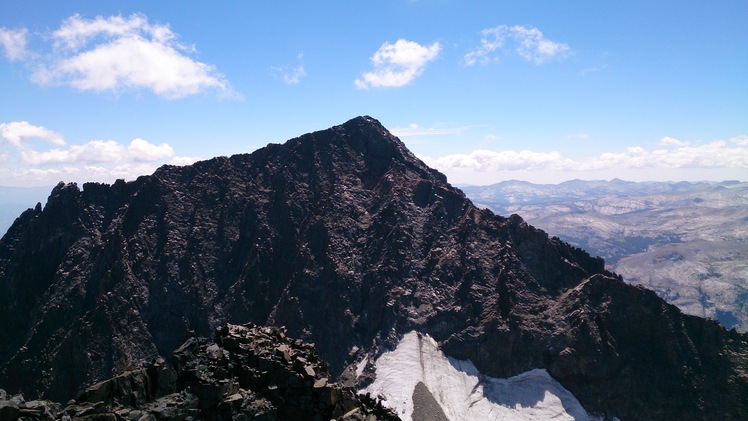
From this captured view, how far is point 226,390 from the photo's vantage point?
152 ft

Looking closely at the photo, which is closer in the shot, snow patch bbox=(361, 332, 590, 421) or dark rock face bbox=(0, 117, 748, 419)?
snow patch bbox=(361, 332, 590, 421)

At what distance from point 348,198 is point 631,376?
105 metres

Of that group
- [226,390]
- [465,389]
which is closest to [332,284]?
[465,389]

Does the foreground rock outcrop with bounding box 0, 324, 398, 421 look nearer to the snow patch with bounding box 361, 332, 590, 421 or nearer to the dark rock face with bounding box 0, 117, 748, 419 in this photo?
the snow patch with bounding box 361, 332, 590, 421

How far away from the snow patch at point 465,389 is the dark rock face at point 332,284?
3960 mm

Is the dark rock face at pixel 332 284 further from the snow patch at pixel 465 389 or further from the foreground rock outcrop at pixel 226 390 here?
the foreground rock outcrop at pixel 226 390

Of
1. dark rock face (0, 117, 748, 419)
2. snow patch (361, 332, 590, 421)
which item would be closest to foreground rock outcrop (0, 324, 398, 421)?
snow patch (361, 332, 590, 421)

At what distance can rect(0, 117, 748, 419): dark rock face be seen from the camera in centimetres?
12612

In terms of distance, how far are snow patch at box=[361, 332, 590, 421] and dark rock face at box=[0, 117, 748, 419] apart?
13.0ft

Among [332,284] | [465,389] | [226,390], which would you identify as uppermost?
[226,390]

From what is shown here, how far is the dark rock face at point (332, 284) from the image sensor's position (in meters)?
126

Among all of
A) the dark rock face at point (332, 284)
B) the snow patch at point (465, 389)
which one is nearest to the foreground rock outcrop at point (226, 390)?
the snow patch at point (465, 389)

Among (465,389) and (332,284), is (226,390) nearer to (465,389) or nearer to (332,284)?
(465,389)

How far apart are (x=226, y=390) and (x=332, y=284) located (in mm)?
113085
